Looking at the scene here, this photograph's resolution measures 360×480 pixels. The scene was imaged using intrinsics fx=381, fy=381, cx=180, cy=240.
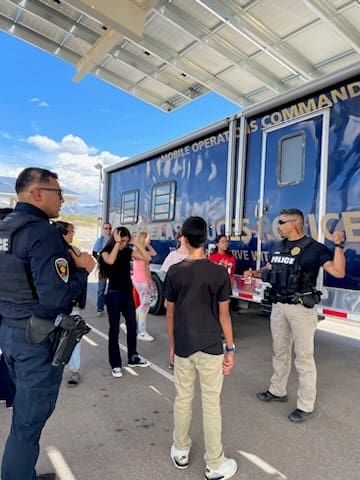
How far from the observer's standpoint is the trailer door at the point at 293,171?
13.0 feet

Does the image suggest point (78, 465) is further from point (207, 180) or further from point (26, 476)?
point (207, 180)

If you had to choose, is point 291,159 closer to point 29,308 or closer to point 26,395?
point 29,308

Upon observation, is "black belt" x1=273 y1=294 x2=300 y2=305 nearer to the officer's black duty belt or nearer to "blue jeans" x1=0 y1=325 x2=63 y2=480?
the officer's black duty belt

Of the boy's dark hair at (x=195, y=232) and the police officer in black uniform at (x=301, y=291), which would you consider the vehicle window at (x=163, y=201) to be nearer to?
the police officer in black uniform at (x=301, y=291)

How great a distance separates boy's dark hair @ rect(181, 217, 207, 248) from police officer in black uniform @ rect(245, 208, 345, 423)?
1.17 metres

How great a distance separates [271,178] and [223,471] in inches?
125

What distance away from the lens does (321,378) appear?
4.15 m

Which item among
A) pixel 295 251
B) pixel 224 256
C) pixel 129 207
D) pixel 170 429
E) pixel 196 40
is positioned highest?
pixel 196 40

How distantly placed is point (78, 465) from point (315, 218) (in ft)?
10.0

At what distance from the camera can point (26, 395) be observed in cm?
187

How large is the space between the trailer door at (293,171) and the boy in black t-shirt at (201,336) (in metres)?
2.01

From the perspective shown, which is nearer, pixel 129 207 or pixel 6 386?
pixel 6 386

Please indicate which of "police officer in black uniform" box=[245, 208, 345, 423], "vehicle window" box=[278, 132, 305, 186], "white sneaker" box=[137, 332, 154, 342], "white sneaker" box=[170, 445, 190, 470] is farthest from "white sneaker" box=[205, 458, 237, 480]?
"white sneaker" box=[137, 332, 154, 342]

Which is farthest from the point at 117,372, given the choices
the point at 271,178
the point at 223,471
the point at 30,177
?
the point at 271,178
